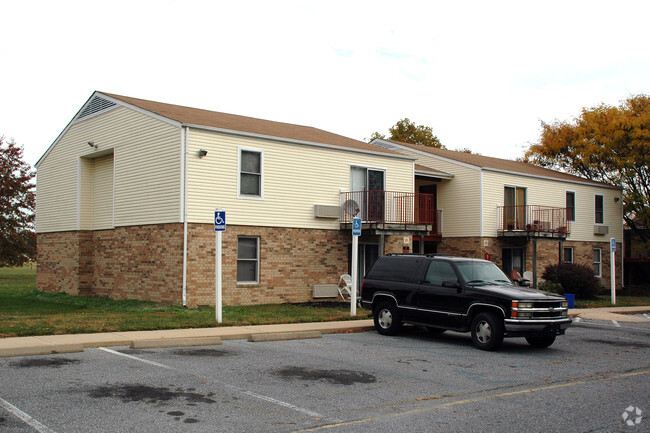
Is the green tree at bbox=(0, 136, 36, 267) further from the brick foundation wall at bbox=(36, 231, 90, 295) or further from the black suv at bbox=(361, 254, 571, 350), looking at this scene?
the black suv at bbox=(361, 254, 571, 350)

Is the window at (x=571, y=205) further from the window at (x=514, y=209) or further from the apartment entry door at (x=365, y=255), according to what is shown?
the apartment entry door at (x=365, y=255)

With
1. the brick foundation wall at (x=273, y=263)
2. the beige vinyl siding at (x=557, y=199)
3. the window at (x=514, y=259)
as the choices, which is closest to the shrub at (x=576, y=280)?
the window at (x=514, y=259)

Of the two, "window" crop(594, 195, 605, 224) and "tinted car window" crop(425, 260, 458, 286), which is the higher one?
"window" crop(594, 195, 605, 224)

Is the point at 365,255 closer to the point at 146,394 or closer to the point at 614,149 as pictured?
the point at 146,394

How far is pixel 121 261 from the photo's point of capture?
72.4ft

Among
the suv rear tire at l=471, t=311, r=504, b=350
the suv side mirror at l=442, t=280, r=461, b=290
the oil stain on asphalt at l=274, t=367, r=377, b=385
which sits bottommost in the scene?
the oil stain on asphalt at l=274, t=367, r=377, b=385

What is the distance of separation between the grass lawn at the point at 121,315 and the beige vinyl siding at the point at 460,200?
1064 cm

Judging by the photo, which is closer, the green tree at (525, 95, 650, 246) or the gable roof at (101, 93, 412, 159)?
the gable roof at (101, 93, 412, 159)

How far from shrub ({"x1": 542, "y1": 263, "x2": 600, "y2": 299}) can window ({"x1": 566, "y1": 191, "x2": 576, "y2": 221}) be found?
565 cm

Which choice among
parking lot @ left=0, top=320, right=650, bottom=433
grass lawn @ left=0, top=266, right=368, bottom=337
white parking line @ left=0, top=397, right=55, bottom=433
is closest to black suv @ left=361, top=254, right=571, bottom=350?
parking lot @ left=0, top=320, right=650, bottom=433

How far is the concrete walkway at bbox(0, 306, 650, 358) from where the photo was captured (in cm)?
1057

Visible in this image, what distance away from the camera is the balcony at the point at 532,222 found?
2852 centimetres

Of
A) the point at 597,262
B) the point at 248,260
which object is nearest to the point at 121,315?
the point at 248,260

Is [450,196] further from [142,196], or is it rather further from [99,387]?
[99,387]
